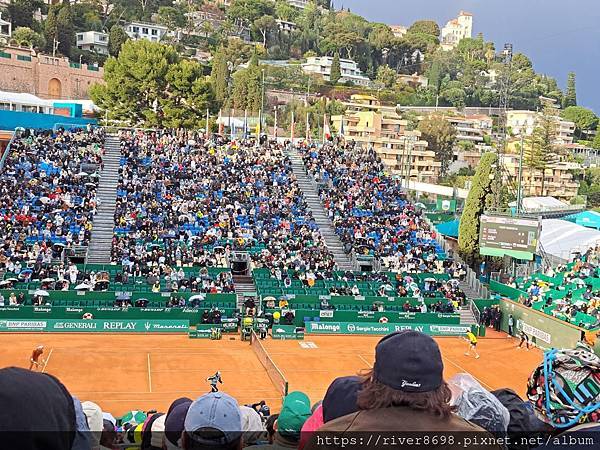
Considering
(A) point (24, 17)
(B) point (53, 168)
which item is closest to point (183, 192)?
(B) point (53, 168)

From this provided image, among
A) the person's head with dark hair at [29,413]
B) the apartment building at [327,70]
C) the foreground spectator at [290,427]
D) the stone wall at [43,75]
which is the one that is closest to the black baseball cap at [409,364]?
the person's head with dark hair at [29,413]

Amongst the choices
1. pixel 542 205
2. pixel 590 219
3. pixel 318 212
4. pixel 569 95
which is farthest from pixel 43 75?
pixel 569 95

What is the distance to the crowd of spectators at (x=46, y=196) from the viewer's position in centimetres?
3231

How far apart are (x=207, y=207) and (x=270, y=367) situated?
16.5 m

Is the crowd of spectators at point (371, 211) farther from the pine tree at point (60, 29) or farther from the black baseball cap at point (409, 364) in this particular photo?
the pine tree at point (60, 29)

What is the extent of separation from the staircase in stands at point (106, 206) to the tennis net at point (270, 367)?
9788 mm

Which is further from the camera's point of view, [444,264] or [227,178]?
[227,178]

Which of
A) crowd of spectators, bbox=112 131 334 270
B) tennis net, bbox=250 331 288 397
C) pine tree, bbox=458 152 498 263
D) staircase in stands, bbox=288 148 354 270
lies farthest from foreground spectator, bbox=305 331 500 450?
pine tree, bbox=458 152 498 263

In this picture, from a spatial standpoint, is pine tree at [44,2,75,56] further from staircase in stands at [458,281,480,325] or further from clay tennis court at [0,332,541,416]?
clay tennis court at [0,332,541,416]

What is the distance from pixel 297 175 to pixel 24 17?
239ft

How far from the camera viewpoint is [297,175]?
45.8m

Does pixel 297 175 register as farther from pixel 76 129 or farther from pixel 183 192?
pixel 76 129

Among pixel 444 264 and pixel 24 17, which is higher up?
pixel 24 17

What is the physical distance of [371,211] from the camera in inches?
1667
